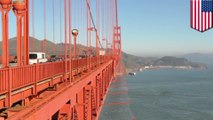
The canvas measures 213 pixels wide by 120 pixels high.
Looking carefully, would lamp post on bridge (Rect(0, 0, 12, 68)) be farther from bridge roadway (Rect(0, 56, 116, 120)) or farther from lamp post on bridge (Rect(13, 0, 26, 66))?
lamp post on bridge (Rect(13, 0, 26, 66))

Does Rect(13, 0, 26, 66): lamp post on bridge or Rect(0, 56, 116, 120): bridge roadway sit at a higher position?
Rect(13, 0, 26, 66): lamp post on bridge

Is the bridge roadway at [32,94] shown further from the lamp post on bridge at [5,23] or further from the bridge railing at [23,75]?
the lamp post on bridge at [5,23]

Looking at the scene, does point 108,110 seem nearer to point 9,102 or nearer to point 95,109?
point 95,109

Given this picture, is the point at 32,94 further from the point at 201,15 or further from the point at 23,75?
the point at 201,15

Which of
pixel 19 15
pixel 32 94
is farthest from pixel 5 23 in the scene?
pixel 19 15

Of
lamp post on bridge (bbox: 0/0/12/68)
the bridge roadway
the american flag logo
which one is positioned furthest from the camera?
the american flag logo

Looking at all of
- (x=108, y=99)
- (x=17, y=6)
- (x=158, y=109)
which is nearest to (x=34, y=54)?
(x=17, y=6)

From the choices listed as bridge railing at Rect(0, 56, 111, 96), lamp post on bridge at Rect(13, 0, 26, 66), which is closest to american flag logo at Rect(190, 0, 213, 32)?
bridge railing at Rect(0, 56, 111, 96)

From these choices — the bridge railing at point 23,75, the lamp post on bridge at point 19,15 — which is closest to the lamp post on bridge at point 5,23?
the bridge railing at point 23,75

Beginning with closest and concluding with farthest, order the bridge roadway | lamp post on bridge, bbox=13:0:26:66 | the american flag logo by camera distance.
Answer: the bridge roadway
lamp post on bridge, bbox=13:0:26:66
the american flag logo
